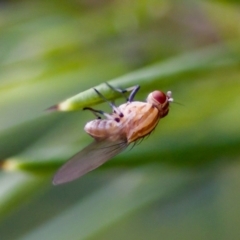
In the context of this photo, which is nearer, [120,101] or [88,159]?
[88,159]

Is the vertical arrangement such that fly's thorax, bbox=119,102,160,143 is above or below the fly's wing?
below

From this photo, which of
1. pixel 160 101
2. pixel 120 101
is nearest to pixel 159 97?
pixel 160 101

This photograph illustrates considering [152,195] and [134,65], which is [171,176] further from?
[134,65]

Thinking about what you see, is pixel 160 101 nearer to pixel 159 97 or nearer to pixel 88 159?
pixel 159 97

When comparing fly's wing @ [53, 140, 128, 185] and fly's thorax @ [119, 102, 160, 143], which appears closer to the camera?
fly's wing @ [53, 140, 128, 185]

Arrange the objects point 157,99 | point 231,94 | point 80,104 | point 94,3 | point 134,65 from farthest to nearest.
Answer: point 94,3
point 134,65
point 231,94
point 157,99
point 80,104

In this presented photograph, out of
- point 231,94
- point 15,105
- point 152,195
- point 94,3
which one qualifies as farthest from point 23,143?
point 94,3
